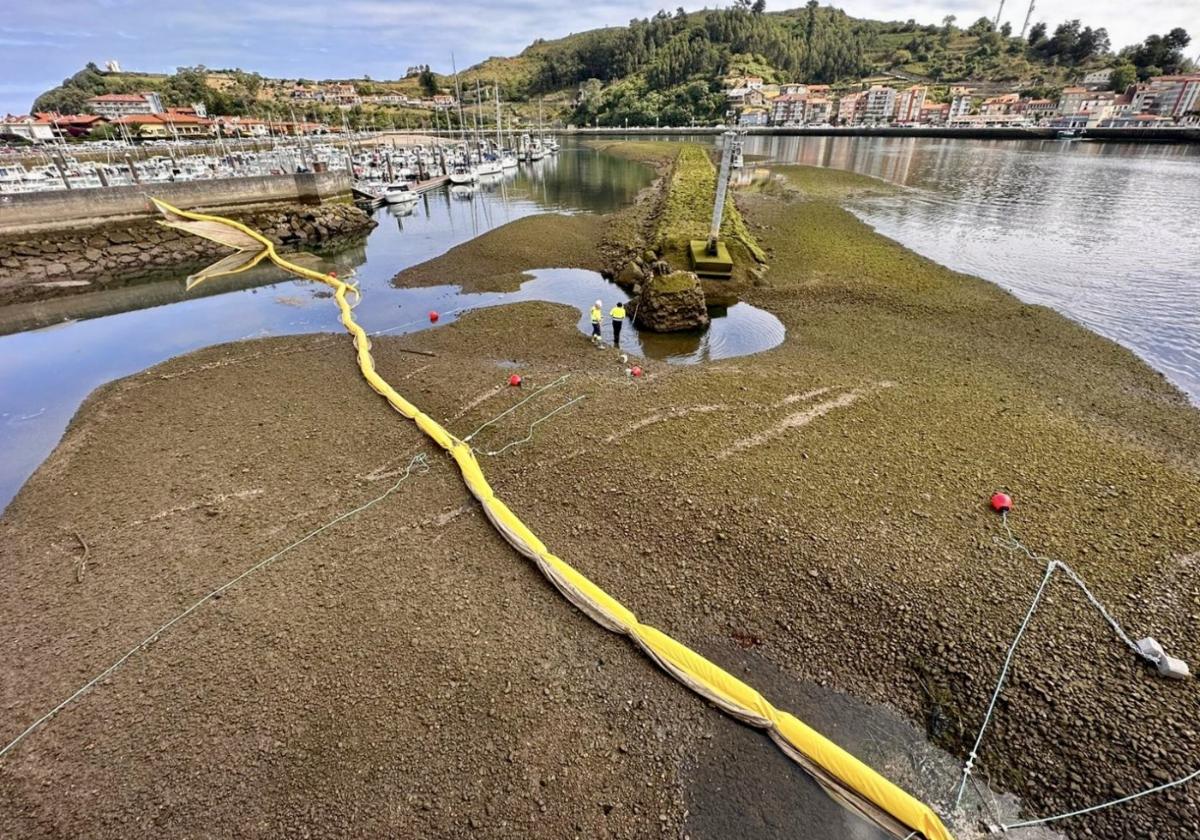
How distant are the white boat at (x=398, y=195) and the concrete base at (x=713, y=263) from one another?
30759 mm

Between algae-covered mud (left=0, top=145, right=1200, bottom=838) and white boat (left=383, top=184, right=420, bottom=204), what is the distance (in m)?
34.3

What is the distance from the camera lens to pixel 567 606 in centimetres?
684

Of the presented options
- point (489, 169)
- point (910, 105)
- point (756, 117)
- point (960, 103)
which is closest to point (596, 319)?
Answer: point (489, 169)

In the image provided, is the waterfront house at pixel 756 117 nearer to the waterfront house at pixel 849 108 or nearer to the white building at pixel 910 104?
the waterfront house at pixel 849 108

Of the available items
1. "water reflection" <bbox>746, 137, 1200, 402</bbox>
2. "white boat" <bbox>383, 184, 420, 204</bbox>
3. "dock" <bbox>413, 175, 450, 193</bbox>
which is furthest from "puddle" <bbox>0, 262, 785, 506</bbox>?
"dock" <bbox>413, 175, 450, 193</bbox>

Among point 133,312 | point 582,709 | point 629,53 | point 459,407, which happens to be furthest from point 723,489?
point 629,53

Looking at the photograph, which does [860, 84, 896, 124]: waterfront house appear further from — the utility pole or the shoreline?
the utility pole

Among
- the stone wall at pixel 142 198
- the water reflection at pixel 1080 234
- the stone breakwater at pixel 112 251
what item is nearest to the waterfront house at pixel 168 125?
the stone wall at pixel 142 198

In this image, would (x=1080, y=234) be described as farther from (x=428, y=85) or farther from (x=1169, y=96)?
(x=428, y=85)

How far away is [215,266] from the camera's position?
26391 mm

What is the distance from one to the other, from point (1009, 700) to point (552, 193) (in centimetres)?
4846

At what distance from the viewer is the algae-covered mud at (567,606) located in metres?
5.02

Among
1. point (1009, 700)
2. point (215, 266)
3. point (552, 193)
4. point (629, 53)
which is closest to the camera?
point (1009, 700)

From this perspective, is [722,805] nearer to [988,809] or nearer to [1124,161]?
[988,809]
